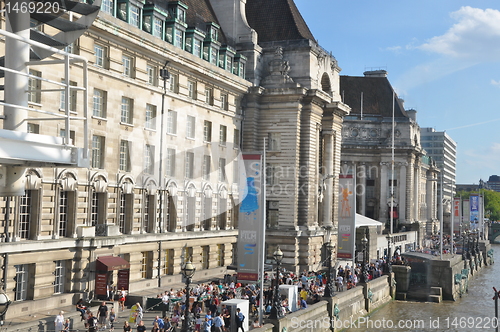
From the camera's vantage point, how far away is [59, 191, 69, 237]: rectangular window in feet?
111

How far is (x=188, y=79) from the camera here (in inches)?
1849

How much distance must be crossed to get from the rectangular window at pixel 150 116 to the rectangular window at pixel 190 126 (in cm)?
450

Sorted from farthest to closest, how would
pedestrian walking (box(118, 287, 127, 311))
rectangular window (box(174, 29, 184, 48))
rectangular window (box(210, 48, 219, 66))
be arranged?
rectangular window (box(210, 48, 219, 66))
rectangular window (box(174, 29, 184, 48))
pedestrian walking (box(118, 287, 127, 311))

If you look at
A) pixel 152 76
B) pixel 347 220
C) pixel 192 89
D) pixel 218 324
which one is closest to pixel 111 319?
pixel 218 324

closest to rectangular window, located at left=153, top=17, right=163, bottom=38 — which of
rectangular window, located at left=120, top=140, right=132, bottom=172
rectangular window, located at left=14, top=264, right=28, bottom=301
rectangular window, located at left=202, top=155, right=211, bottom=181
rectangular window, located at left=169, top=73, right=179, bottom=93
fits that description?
rectangular window, located at left=169, top=73, right=179, bottom=93

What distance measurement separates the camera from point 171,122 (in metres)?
44.5

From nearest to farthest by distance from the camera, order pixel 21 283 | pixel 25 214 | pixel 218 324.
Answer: pixel 218 324 < pixel 21 283 < pixel 25 214

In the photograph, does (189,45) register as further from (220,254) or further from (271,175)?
(220,254)

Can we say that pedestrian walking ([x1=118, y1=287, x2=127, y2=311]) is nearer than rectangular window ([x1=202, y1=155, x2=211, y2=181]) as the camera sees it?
Yes

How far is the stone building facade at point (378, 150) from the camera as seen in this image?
379 ft

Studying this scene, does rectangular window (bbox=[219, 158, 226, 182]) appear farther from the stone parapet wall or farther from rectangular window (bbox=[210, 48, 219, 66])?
the stone parapet wall

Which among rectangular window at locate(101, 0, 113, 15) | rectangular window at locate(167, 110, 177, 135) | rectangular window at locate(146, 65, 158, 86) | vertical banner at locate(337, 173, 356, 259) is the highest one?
rectangular window at locate(101, 0, 113, 15)

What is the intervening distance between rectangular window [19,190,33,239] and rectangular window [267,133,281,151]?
93.7ft

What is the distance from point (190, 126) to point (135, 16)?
9562 mm
